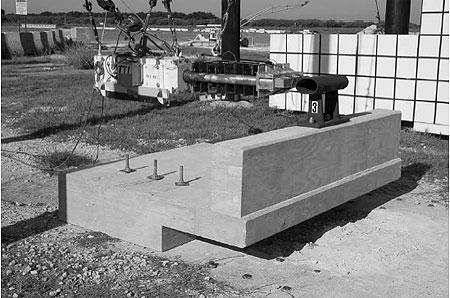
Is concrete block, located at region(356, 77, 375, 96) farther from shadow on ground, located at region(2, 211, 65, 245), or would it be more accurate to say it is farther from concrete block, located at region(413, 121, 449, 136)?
shadow on ground, located at region(2, 211, 65, 245)

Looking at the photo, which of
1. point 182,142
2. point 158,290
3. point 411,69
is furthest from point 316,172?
point 411,69

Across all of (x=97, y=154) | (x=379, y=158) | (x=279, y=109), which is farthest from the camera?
(x=279, y=109)

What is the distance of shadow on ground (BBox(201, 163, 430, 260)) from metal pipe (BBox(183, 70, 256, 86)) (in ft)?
4.64

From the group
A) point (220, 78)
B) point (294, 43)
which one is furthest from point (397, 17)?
point (220, 78)

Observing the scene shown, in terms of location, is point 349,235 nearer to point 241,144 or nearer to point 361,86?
point 241,144

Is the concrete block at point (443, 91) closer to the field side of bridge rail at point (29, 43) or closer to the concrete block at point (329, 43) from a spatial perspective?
the concrete block at point (329, 43)

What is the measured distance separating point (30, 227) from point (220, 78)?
7.33 feet

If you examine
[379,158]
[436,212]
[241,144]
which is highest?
[241,144]

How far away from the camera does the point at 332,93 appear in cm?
618

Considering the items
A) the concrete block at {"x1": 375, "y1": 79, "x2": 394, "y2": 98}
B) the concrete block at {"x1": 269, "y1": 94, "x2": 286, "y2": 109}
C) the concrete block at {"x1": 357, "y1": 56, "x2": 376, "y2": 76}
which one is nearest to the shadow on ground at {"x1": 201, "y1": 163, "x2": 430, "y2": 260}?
the concrete block at {"x1": 375, "y1": 79, "x2": 394, "y2": 98}

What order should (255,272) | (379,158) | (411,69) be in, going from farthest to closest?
(411,69), (379,158), (255,272)

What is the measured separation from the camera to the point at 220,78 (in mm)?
6367

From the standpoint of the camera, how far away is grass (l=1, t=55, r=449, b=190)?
10.0 meters

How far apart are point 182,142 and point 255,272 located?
5.16m
